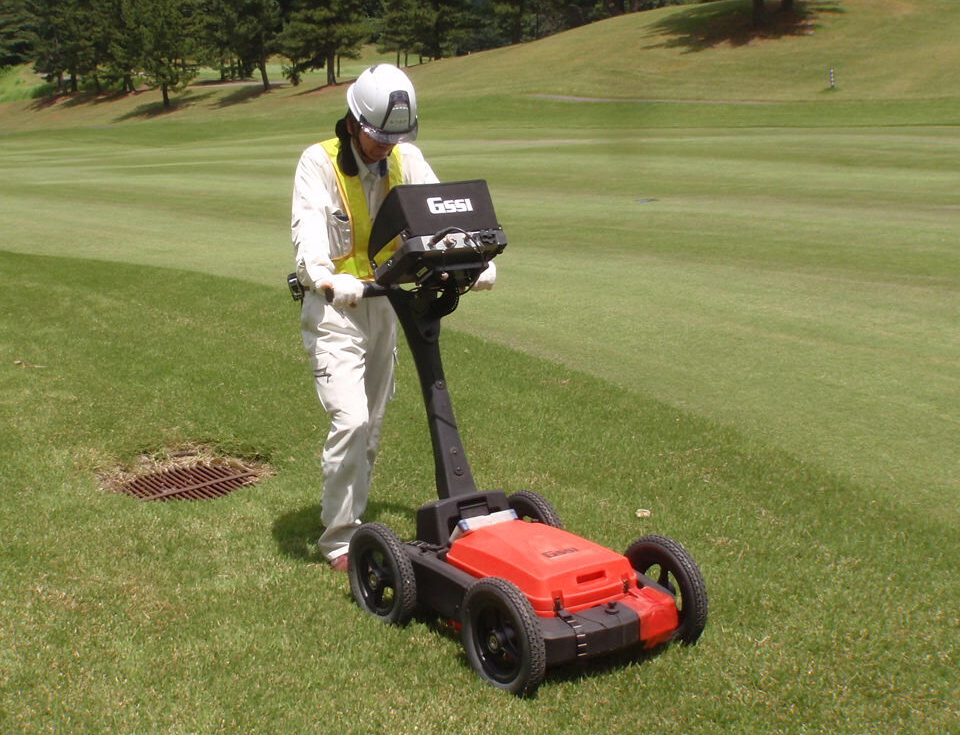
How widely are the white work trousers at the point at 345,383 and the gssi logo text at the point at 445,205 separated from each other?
0.75 m

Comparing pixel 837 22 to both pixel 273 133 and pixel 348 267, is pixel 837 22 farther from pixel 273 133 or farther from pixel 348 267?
pixel 348 267

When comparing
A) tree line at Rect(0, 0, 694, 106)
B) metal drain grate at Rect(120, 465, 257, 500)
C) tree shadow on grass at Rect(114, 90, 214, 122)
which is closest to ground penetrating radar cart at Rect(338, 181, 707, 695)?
metal drain grate at Rect(120, 465, 257, 500)

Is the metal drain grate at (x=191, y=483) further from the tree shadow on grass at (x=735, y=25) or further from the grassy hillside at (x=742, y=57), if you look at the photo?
the tree shadow on grass at (x=735, y=25)

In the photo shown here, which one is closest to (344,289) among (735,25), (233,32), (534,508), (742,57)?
(534,508)

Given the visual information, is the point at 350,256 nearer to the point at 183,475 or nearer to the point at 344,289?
the point at 344,289

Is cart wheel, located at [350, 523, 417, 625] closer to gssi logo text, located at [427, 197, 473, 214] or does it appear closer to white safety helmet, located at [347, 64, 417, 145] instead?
gssi logo text, located at [427, 197, 473, 214]

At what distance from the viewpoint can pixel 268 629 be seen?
4.59 m

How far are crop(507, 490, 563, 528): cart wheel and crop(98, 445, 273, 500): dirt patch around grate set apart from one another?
2.00 metres

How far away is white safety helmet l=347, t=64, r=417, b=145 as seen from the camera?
4656mm

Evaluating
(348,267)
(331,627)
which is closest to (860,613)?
(331,627)

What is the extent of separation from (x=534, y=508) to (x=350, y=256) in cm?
143

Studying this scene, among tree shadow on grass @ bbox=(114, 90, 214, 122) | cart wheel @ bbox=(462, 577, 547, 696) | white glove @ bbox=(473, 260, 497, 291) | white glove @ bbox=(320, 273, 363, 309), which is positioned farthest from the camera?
tree shadow on grass @ bbox=(114, 90, 214, 122)

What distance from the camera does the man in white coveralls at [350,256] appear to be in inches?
186

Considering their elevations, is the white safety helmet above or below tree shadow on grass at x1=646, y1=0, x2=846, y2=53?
above
